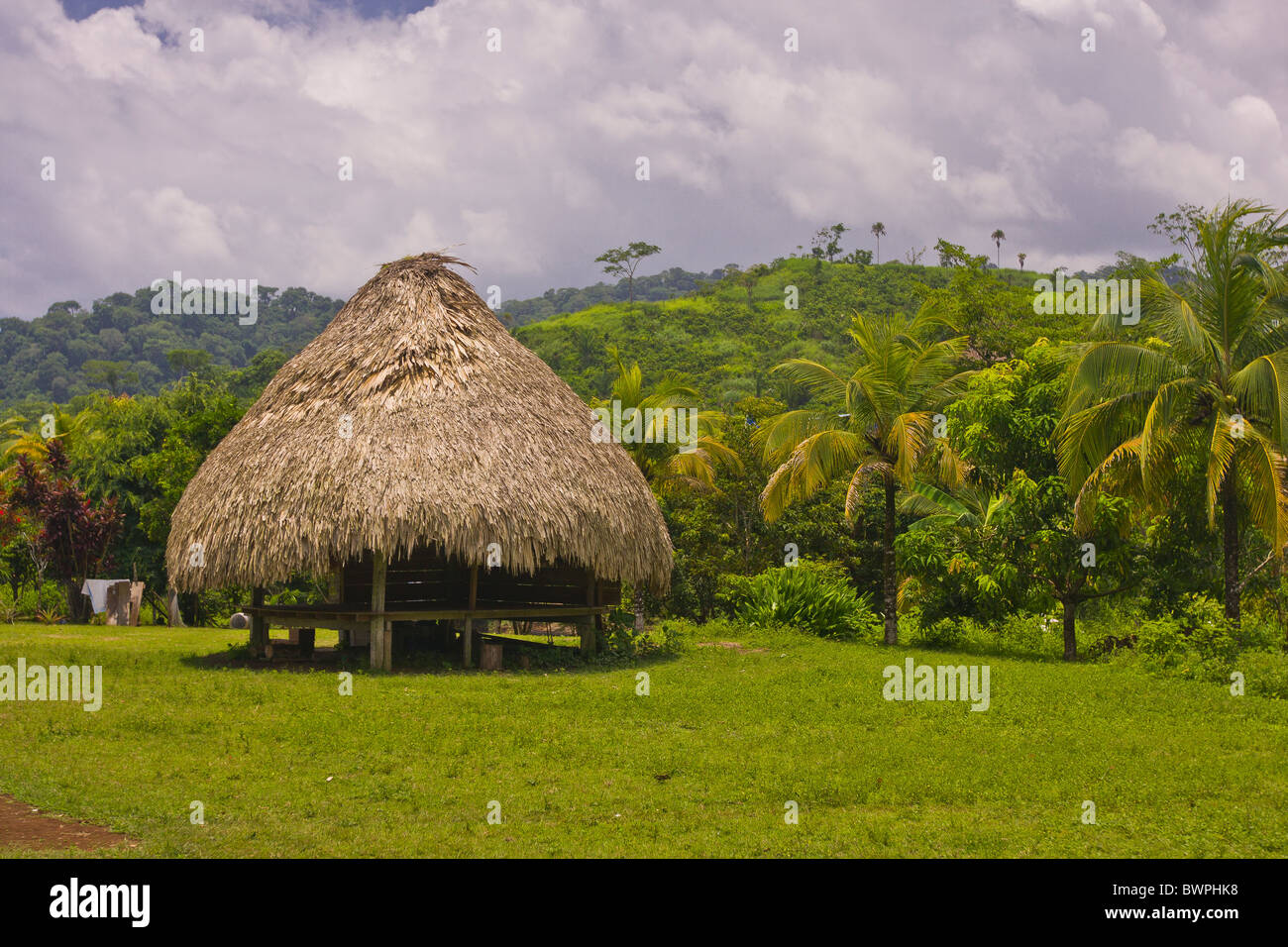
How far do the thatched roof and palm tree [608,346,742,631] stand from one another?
394 centimetres

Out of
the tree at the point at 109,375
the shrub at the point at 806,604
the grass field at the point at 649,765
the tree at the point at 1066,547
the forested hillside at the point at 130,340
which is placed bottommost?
the grass field at the point at 649,765

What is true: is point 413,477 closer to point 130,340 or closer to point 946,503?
point 946,503

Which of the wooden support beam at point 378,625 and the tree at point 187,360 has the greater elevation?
the tree at point 187,360

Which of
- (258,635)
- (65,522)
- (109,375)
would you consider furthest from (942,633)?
(109,375)

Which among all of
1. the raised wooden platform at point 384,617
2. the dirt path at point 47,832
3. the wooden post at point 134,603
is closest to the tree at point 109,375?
the wooden post at point 134,603

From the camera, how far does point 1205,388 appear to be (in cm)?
1532

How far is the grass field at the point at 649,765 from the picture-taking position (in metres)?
7.46

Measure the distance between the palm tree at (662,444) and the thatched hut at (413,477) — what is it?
3.76 metres

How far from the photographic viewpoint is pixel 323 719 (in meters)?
11.2

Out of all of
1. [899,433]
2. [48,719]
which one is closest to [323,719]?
[48,719]

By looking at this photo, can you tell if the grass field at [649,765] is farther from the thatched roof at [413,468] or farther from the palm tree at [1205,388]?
the palm tree at [1205,388]
